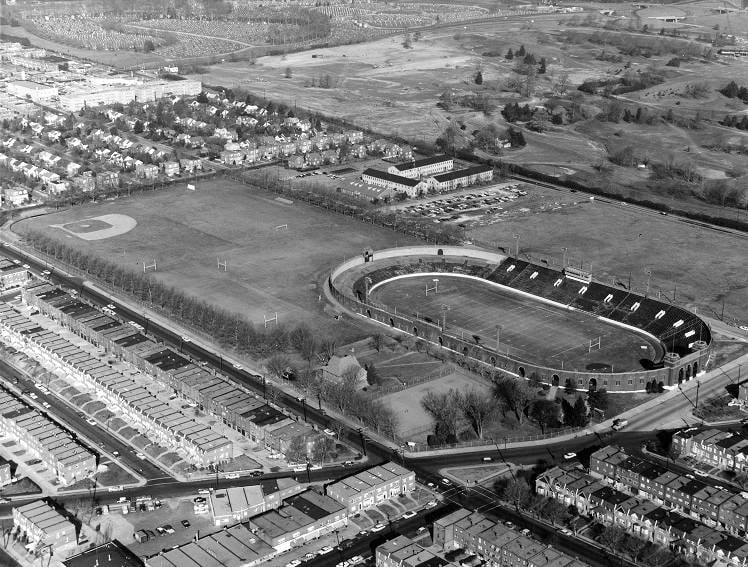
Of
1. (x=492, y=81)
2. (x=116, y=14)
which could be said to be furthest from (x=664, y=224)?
(x=116, y=14)

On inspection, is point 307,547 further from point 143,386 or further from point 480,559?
point 143,386

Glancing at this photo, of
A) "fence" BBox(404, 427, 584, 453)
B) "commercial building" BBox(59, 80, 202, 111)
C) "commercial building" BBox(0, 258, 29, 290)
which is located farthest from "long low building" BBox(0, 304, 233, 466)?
"commercial building" BBox(59, 80, 202, 111)

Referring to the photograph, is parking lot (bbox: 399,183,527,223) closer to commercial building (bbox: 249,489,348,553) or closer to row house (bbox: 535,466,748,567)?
row house (bbox: 535,466,748,567)

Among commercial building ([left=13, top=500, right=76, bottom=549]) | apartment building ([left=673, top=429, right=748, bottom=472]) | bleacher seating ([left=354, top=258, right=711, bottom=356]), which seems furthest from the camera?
bleacher seating ([left=354, top=258, right=711, bottom=356])

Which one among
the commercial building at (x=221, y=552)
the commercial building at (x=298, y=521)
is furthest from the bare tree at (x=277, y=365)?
the commercial building at (x=221, y=552)

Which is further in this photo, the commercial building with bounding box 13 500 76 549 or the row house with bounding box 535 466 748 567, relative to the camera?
the commercial building with bounding box 13 500 76 549

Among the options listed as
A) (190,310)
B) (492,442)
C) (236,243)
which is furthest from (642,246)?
A: (190,310)
